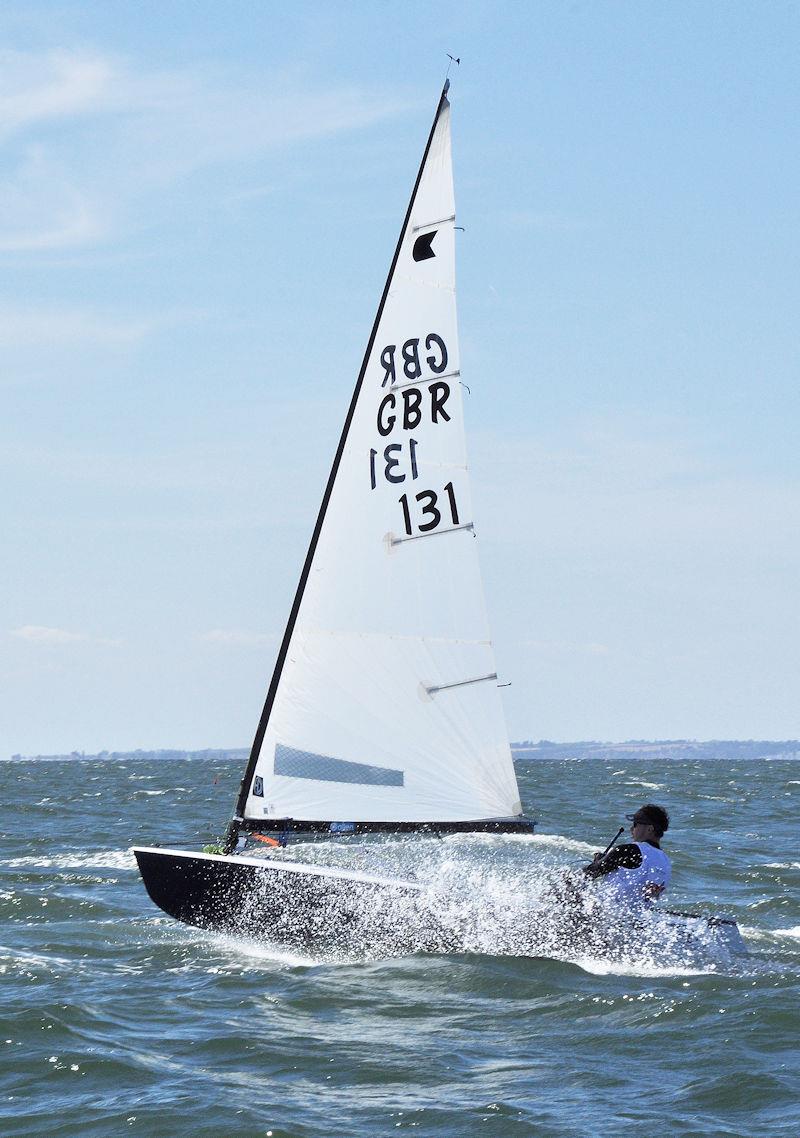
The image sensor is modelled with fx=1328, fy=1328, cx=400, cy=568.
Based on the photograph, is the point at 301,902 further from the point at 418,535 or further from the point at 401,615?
the point at 418,535

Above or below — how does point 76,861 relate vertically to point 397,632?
below

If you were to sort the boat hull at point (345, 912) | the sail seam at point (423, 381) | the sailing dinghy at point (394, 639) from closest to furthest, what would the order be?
the boat hull at point (345, 912) < the sailing dinghy at point (394, 639) < the sail seam at point (423, 381)

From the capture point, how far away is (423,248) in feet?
45.7

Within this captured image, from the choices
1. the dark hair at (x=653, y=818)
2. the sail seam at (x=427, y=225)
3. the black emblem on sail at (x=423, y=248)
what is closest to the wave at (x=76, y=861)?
the dark hair at (x=653, y=818)

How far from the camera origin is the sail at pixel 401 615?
Answer: 44.0 feet

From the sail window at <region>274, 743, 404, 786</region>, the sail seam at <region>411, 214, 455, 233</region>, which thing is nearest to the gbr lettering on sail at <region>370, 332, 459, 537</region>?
the sail seam at <region>411, 214, 455, 233</region>

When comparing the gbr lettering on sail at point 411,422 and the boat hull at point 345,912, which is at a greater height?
the gbr lettering on sail at point 411,422

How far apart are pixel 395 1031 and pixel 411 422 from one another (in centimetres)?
644

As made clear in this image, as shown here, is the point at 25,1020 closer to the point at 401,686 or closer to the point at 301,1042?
the point at 301,1042

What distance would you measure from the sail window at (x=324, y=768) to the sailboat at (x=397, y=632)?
0.01 meters

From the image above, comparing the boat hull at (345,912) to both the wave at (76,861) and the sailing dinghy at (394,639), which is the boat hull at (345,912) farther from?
the wave at (76,861)

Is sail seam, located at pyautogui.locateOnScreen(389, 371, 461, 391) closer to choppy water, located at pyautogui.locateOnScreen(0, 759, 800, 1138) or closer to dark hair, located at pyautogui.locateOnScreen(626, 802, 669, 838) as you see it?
dark hair, located at pyautogui.locateOnScreen(626, 802, 669, 838)

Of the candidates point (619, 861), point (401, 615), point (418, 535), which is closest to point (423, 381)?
point (418, 535)

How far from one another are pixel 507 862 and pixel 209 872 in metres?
8.16
